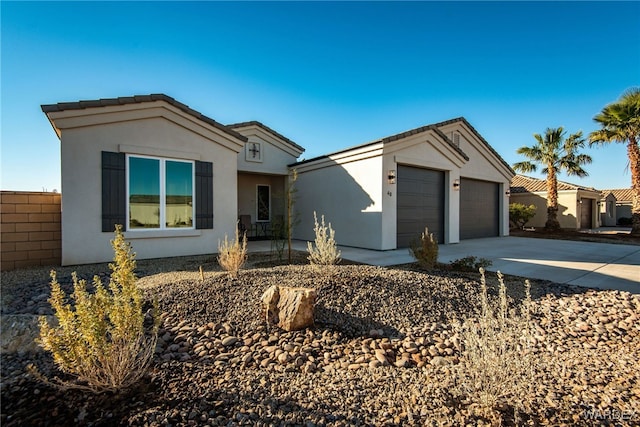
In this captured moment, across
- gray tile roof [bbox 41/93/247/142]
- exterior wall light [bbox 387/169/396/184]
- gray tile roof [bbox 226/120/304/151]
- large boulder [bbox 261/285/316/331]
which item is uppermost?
gray tile roof [bbox 226/120/304/151]

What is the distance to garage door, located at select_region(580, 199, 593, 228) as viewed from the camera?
2286cm

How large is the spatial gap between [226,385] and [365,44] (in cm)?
1001

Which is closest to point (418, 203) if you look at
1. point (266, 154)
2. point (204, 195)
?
point (266, 154)

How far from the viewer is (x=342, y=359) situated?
2.82 m

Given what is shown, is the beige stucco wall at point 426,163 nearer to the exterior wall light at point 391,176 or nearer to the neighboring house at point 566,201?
the exterior wall light at point 391,176

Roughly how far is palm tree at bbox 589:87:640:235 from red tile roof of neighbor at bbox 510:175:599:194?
259 inches

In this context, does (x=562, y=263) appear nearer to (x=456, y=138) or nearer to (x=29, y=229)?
(x=456, y=138)

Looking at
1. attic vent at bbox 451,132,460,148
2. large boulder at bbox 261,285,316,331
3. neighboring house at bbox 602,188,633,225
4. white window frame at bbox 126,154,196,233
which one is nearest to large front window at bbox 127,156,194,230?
white window frame at bbox 126,154,196,233

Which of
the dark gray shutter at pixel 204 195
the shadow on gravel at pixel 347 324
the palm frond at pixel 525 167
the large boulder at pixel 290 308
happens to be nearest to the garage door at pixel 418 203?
the dark gray shutter at pixel 204 195

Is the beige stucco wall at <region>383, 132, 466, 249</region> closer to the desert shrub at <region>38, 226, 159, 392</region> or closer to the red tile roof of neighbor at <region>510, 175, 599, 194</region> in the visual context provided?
the desert shrub at <region>38, 226, 159, 392</region>

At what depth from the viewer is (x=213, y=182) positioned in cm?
859

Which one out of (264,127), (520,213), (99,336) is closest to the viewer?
(99,336)

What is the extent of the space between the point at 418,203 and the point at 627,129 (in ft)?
44.3

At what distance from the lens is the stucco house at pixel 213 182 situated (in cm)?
694
